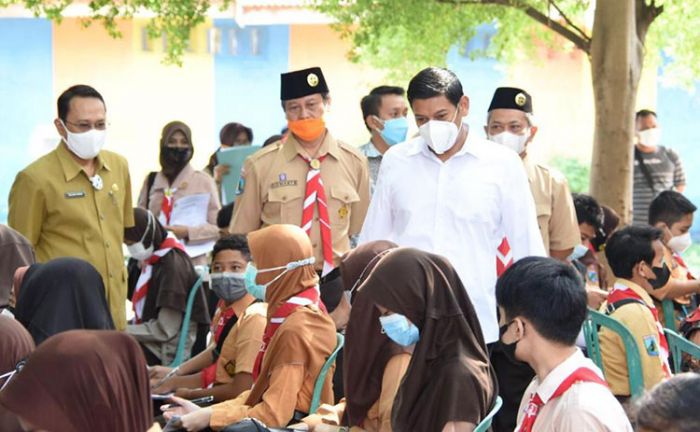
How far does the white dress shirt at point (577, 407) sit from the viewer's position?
3.55 metres

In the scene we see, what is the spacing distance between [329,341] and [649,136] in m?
7.27

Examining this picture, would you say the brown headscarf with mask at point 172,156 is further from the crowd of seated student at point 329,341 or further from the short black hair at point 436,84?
the short black hair at point 436,84

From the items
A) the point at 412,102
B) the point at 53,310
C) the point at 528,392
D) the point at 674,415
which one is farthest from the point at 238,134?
the point at 674,415

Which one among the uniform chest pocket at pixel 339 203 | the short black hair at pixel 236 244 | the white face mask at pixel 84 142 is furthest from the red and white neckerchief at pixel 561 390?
the white face mask at pixel 84 142

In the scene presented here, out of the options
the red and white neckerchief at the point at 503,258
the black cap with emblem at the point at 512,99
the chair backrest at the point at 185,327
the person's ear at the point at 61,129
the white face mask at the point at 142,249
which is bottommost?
the chair backrest at the point at 185,327

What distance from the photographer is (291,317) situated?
5293 millimetres

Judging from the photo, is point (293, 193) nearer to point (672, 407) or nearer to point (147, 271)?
point (147, 271)

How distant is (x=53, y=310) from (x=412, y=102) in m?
1.98

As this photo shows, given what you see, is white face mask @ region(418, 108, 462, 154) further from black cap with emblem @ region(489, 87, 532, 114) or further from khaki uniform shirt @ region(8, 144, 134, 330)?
khaki uniform shirt @ region(8, 144, 134, 330)

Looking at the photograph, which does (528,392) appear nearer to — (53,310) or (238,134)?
(53,310)

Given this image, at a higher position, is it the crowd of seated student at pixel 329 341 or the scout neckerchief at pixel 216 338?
the crowd of seated student at pixel 329 341

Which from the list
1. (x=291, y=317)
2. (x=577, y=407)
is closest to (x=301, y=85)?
(x=291, y=317)

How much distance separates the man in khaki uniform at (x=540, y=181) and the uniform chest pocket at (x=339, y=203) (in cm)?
90

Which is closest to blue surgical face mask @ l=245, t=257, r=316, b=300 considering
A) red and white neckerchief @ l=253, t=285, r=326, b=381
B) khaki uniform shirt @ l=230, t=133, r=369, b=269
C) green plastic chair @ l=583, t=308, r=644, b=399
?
red and white neckerchief @ l=253, t=285, r=326, b=381
